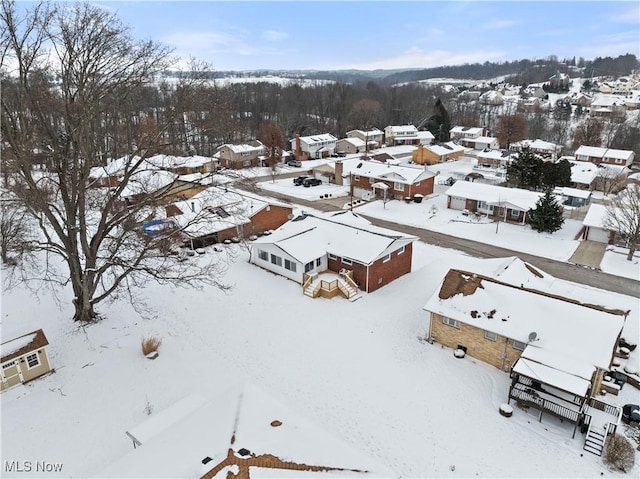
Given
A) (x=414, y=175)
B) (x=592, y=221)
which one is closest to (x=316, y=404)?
(x=592, y=221)

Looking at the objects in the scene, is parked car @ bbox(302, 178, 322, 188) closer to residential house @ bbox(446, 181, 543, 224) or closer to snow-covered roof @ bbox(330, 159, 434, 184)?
snow-covered roof @ bbox(330, 159, 434, 184)

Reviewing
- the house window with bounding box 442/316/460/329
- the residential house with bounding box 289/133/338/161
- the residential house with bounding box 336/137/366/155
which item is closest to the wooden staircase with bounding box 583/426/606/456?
the house window with bounding box 442/316/460/329

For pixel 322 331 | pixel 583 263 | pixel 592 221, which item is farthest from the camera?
pixel 592 221

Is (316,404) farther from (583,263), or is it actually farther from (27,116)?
(583,263)

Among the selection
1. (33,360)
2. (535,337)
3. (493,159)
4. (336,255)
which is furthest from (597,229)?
(33,360)

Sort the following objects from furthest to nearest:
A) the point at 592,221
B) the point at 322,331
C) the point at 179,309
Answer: the point at 592,221 → the point at 179,309 → the point at 322,331

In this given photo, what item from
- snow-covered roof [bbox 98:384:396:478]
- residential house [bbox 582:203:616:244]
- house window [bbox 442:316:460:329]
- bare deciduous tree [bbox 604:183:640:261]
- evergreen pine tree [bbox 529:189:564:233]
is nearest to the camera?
snow-covered roof [bbox 98:384:396:478]

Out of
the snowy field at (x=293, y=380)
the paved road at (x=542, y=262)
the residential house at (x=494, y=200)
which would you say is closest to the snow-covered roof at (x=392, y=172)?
the residential house at (x=494, y=200)

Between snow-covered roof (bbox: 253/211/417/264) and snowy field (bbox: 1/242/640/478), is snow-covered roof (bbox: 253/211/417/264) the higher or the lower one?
the higher one
